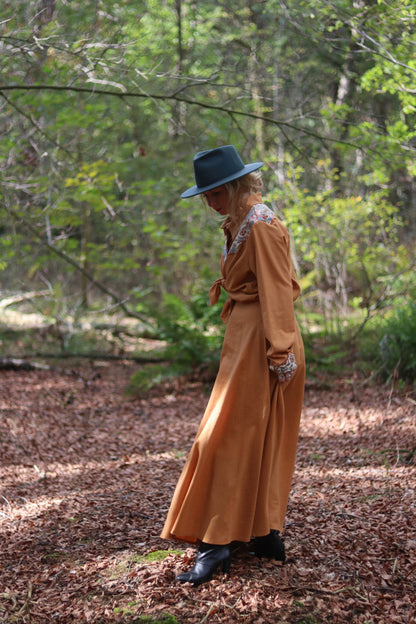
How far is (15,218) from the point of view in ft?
25.7

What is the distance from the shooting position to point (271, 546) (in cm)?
291

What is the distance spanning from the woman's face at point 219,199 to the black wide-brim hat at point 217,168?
69 mm

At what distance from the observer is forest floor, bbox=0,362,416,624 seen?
8.49ft

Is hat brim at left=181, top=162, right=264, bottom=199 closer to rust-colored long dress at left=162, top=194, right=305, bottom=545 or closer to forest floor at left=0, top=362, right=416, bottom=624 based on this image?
rust-colored long dress at left=162, top=194, right=305, bottom=545

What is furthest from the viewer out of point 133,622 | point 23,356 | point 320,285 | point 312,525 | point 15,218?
point 320,285

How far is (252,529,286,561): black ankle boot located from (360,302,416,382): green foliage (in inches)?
150

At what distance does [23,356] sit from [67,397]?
1.83 m

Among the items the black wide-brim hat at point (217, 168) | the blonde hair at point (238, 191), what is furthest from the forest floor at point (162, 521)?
the black wide-brim hat at point (217, 168)

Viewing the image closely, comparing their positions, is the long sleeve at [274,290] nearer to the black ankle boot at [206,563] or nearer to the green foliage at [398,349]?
the black ankle boot at [206,563]

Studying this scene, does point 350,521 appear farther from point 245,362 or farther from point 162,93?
point 162,93

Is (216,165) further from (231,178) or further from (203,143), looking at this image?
(203,143)

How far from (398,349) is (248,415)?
422cm

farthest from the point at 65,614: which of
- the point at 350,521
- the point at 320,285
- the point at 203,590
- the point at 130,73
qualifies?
the point at 320,285

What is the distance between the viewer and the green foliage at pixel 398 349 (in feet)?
20.9
